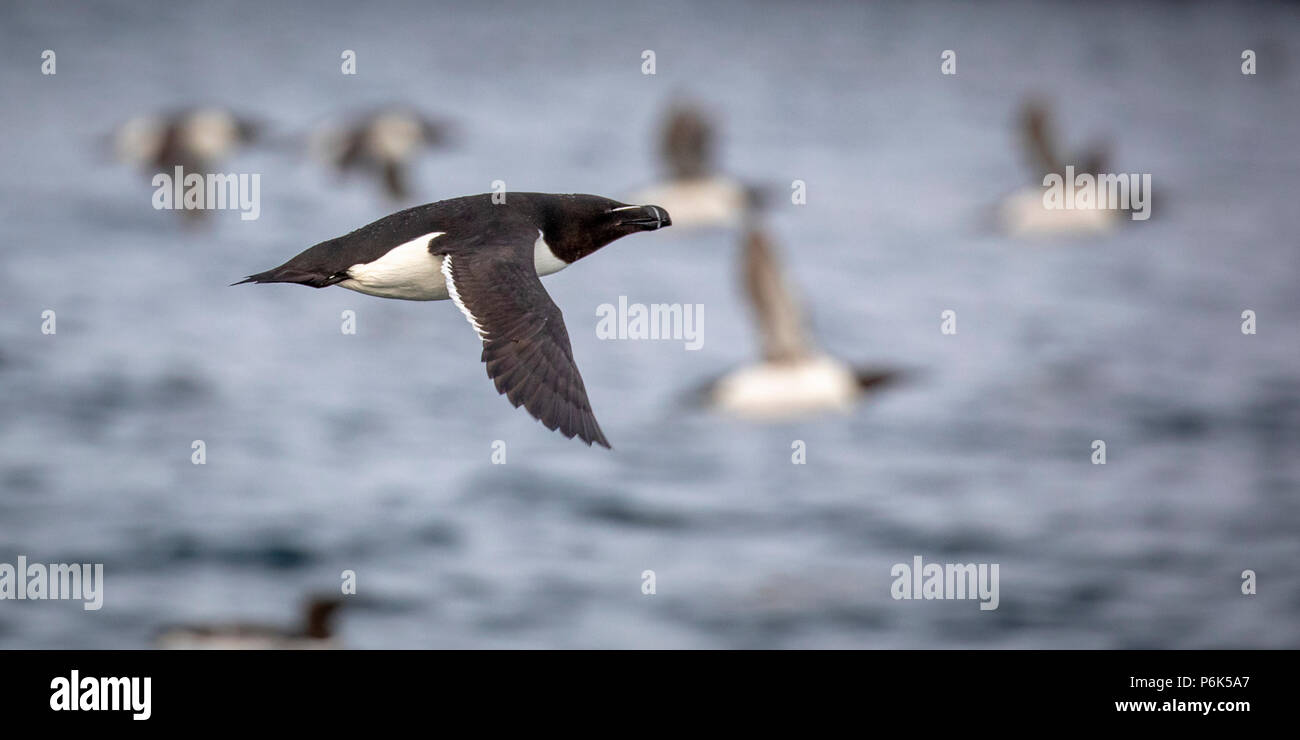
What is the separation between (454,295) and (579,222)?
396 millimetres

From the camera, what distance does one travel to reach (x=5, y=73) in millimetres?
55031

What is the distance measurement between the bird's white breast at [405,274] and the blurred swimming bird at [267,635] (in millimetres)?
16263

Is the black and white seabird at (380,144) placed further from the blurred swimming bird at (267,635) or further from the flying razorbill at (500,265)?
the flying razorbill at (500,265)

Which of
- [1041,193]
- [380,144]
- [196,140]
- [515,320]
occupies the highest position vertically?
[1041,193]

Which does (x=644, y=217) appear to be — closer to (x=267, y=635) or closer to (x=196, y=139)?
(x=267, y=635)

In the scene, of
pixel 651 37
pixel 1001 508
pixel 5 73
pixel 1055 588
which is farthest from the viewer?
pixel 651 37

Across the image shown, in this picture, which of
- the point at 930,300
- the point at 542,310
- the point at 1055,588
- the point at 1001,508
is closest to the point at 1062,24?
the point at 930,300

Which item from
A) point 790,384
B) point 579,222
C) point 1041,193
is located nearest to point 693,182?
point 1041,193

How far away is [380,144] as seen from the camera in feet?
48.7


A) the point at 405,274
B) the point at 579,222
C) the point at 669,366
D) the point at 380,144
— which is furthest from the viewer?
the point at 669,366

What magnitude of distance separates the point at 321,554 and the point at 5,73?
933 inches

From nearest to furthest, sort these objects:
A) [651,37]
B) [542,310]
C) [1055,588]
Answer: [542,310] → [1055,588] → [651,37]

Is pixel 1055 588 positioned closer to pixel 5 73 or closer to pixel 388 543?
pixel 388 543

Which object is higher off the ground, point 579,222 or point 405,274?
point 579,222
